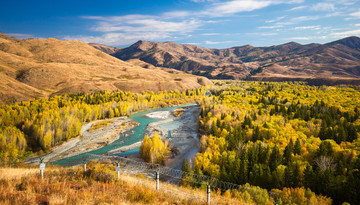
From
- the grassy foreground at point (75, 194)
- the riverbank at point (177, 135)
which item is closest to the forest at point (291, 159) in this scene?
the riverbank at point (177, 135)

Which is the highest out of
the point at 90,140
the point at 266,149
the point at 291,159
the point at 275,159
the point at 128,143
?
the point at 266,149

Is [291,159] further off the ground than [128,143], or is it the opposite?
[291,159]

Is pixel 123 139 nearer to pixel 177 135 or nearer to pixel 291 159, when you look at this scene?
pixel 177 135

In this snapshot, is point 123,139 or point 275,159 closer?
point 275,159

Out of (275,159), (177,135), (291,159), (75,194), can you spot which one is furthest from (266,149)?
(75,194)

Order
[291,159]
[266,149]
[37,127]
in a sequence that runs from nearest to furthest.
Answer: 1. [291,159]
2. [266,149]
3. [37,127]

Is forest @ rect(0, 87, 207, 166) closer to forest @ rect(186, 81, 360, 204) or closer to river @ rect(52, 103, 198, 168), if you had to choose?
river @ rect(52, 103, 198, 168)

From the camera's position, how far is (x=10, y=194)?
11102mm

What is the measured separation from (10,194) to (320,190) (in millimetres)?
37965

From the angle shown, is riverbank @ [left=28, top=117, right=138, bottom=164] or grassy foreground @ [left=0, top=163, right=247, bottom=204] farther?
riverbank @ [left=28, top=117, right=138, bottom=164]

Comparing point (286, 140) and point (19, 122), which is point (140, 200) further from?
point (19, 122)

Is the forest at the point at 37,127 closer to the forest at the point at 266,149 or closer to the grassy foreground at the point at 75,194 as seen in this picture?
the forest at the point at 266,149

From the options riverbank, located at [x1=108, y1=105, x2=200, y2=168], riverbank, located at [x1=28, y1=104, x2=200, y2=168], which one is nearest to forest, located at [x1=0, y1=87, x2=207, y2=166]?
riverbank, located at [x1=28, y1=104, x2=200, y2=168]

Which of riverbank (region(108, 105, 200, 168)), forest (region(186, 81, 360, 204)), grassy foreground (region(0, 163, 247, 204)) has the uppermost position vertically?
grassy foreground (region(0, 163, 247, 204))
